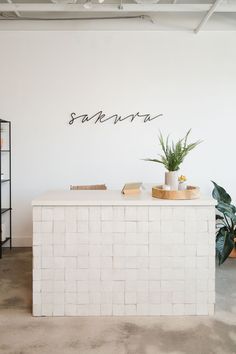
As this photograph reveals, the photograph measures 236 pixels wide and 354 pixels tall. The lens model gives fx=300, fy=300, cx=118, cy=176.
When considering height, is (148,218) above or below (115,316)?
above

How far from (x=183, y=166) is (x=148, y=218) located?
85.2 inches

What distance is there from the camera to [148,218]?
2314 millimetres

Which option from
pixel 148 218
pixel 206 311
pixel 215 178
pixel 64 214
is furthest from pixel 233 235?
pixel 64 214

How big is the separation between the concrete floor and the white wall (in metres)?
2.13

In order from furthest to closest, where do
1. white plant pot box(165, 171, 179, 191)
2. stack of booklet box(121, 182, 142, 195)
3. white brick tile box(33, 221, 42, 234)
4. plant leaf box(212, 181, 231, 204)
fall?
plant leaf box(212, 181, 231, 204) → stack of booklet box(121, 182, 142, 195) → white plant pot box(165, 171, 179, 191) → white brick tile box(33, 221, 42, 234)

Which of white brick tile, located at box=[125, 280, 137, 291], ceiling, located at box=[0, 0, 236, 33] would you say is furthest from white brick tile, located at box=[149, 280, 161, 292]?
ceiling, located at box=[0, 0, 236, 33]

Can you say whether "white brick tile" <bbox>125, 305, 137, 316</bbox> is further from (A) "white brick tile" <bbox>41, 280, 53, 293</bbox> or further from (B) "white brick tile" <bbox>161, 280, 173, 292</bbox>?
(A) "white brick tile" <bbox>41, 280, 53, 293</bbox>

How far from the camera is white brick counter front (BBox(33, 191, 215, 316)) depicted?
91.0 inches

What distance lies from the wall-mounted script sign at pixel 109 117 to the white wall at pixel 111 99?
2.8 inches

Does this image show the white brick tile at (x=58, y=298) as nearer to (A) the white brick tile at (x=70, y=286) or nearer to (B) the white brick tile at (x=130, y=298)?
(A) the white brick tile at (x=70, y=286)

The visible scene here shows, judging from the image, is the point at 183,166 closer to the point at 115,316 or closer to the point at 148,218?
the point at 148,218

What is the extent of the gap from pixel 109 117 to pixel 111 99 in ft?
0.83

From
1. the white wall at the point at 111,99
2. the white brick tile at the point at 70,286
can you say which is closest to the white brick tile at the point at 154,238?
the white brick tile at the point at 70,286

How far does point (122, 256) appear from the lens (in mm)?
2328
